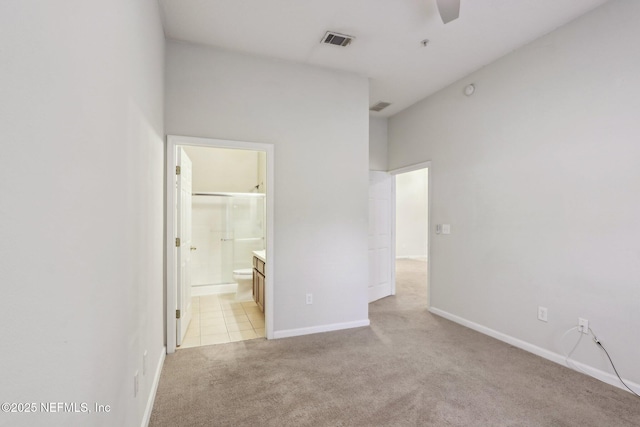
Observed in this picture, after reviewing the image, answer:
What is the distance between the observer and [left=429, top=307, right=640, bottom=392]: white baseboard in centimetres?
235

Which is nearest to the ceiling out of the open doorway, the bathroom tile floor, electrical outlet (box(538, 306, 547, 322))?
electrical outlet (box(538, 306, 547, 322))

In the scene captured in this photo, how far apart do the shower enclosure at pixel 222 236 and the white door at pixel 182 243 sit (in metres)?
1.63

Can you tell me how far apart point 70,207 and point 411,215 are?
9.47 metres

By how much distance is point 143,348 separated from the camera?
1.83 m

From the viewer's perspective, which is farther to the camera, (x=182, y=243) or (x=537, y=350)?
(x=182, y=243)

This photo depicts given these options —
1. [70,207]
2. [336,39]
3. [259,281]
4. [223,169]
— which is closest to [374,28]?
[336,39]

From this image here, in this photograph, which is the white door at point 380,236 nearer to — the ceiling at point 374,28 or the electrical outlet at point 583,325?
the ceiling at point 374,28

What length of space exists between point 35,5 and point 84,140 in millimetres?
372

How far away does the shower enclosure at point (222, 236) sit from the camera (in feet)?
16.6

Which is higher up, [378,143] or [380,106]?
[380,106]

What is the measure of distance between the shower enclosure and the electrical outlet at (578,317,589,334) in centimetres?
444

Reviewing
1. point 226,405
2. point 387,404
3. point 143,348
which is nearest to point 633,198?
point 387,404

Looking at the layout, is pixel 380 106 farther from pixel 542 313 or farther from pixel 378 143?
pixel 542 313

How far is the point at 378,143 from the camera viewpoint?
504cm
